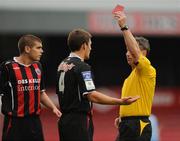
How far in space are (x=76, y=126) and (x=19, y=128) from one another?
807 millimetres

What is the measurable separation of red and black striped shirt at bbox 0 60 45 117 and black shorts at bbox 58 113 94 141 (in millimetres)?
581

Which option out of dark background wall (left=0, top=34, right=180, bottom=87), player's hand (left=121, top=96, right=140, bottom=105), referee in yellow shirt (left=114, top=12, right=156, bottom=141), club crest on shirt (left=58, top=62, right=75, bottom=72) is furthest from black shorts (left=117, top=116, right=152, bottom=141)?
dark background wall (left=0, top=34, right=180, bottom=87)

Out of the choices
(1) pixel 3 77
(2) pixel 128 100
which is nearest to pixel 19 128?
(1) pixel 3 77

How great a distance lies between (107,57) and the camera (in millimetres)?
24281

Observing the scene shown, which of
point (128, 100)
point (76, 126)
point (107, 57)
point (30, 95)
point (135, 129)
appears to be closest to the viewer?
point (128, 100)

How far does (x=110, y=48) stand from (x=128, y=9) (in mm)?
2984

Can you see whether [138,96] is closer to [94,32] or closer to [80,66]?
[80,66]

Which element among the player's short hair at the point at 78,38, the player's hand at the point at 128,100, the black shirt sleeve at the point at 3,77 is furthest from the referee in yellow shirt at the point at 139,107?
the black shirt sleeve at the point at 3,77

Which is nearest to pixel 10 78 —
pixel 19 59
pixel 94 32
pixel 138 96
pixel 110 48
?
pixel 19 59

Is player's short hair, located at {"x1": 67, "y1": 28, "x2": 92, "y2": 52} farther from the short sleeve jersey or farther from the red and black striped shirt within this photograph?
the red and black striped shirt

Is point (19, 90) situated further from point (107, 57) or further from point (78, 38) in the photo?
point (107, 57)

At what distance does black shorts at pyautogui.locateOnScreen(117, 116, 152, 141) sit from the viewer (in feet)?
26.0

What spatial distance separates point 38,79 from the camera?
8125 mm

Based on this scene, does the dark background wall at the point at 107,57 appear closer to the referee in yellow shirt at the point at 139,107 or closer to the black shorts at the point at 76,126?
the referee in yellow shirt at the point at 139,107
